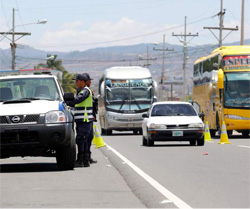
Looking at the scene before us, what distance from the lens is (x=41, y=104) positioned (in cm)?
1471

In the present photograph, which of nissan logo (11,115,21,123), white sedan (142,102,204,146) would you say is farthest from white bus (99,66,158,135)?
nissan logo (11,115,21,123)

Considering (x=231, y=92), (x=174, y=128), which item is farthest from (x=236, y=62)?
(x=174, y=128)

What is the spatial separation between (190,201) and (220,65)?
24.4 m

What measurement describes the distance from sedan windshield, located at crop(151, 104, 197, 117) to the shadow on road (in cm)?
945

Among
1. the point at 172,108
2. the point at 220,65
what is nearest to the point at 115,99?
the point at 220,65

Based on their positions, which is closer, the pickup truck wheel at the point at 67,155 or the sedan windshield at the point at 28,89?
the pickup truck wheel at the point at 67,155

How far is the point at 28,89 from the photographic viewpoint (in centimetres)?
1571

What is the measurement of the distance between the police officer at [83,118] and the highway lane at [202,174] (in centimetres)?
122

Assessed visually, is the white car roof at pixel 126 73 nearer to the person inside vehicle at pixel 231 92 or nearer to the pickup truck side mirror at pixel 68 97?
the person inside vehicle at pixel 231 92

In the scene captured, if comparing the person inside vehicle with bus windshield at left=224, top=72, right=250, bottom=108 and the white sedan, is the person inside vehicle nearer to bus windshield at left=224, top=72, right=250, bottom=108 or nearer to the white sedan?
bus windshield at left=224, top=72, right=250, bottom=108

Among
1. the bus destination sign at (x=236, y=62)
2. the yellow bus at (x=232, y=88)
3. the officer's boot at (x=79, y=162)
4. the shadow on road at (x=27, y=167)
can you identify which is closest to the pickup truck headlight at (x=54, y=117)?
the shadow on road at (x=27, y=167)

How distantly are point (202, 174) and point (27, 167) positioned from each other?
397 centimetres

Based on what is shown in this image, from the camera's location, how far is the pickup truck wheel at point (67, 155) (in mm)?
14734

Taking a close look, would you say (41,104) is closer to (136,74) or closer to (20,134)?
(20,134)
